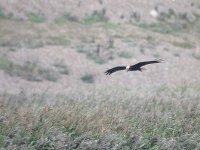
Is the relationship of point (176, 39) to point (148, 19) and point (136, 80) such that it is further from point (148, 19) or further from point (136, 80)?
point (136, 80)

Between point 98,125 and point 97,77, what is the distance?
1352 cm

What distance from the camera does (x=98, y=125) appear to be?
24.1 feet

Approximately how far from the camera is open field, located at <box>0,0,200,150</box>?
7.14 metres

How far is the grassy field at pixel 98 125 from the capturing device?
22.1ft

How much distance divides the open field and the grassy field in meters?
0.01

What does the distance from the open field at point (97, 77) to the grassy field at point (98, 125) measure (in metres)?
0.01

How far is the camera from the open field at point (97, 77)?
7137 millimetres

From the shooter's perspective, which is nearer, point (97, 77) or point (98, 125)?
point (98, 125)

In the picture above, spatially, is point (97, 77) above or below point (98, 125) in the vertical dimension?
below

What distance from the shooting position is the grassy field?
22.1 ft

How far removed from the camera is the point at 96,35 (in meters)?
27.2

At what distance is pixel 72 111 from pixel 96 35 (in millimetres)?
19783

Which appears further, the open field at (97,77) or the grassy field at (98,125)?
the open field at (97,77)

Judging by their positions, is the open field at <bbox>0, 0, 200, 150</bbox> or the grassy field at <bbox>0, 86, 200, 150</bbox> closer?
the grassy field at <bbox>0, 86, 200, 150</bbox>
